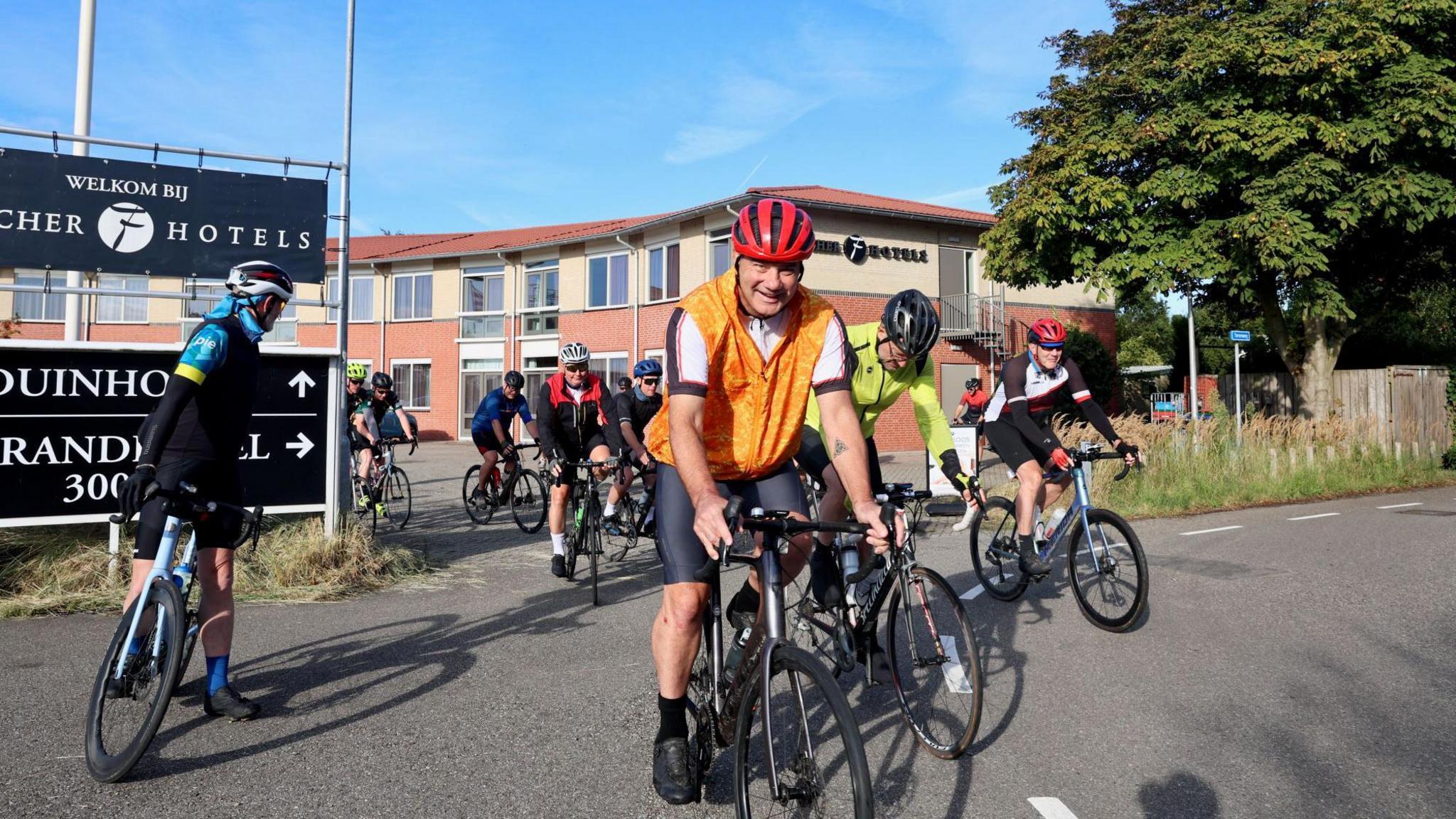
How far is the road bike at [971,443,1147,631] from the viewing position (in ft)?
17.4

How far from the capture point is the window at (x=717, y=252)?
27.0 meters

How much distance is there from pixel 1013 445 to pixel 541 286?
94.8 feet

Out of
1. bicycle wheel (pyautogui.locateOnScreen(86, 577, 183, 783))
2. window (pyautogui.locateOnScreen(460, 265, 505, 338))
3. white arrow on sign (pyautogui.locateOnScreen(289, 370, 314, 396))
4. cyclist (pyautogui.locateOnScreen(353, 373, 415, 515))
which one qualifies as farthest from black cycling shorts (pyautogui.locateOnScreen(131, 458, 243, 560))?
window (pyautogui.locateOnScreen(460, 265, 505, 338))

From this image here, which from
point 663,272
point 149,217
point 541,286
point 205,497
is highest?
point 541,286

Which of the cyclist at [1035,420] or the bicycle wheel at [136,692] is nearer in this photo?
the bicycle wheel at [136,692]

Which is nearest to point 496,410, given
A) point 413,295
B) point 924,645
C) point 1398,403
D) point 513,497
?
point 513,497

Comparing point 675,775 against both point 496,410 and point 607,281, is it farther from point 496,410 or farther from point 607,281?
point 607,281

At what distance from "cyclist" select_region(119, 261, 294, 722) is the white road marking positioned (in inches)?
118

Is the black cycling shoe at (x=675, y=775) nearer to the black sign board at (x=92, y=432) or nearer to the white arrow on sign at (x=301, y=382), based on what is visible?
the black sign board at (x=92, y=432)

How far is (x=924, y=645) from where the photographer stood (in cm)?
368

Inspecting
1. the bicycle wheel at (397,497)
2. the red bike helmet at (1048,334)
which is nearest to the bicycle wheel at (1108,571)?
the red bike helmet at (1048,334)

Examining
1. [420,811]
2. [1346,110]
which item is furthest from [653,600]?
[1346,110]

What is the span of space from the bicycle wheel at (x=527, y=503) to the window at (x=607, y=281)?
2031 centimetres

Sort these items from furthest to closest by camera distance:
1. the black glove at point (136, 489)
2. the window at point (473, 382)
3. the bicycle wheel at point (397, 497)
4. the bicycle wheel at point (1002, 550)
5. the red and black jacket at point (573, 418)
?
the window at point (473, 382), the bicycle wheel at point (397, 497), the red and black jacket at point (573, 418), the bicycle wheel at point (1002, 550), the black glove at point (136, 489)
